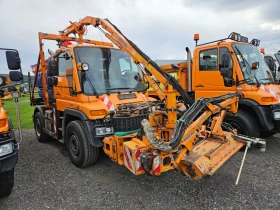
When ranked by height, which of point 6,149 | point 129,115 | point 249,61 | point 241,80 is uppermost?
point 249,61

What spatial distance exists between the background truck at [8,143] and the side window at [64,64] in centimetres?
122

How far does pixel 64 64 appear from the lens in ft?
14.5

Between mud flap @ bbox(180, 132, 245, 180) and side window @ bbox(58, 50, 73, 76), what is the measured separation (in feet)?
8.98

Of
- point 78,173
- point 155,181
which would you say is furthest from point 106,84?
point 155,181

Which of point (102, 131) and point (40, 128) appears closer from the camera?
point (102, 131)

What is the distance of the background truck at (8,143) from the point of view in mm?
2480

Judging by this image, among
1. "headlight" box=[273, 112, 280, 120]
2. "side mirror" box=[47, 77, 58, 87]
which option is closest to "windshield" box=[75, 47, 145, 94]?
"side mirror" box=[47, 77, 58, 87]

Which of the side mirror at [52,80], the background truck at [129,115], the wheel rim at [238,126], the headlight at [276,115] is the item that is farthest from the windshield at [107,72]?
the headlight at [276,115]

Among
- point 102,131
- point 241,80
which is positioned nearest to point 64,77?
point 102,131

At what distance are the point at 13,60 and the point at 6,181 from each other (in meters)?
1.62

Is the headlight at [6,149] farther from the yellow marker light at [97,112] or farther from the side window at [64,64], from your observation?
the side window at [64,64]

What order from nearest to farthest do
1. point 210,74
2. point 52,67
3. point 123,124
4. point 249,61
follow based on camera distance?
point 123,124 < point 52,67 < point 249,61 < point 210,74

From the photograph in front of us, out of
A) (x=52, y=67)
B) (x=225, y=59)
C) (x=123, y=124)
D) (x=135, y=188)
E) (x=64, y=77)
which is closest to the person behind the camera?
(x=135, y=188)

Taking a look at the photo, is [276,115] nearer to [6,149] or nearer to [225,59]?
[225,59]
